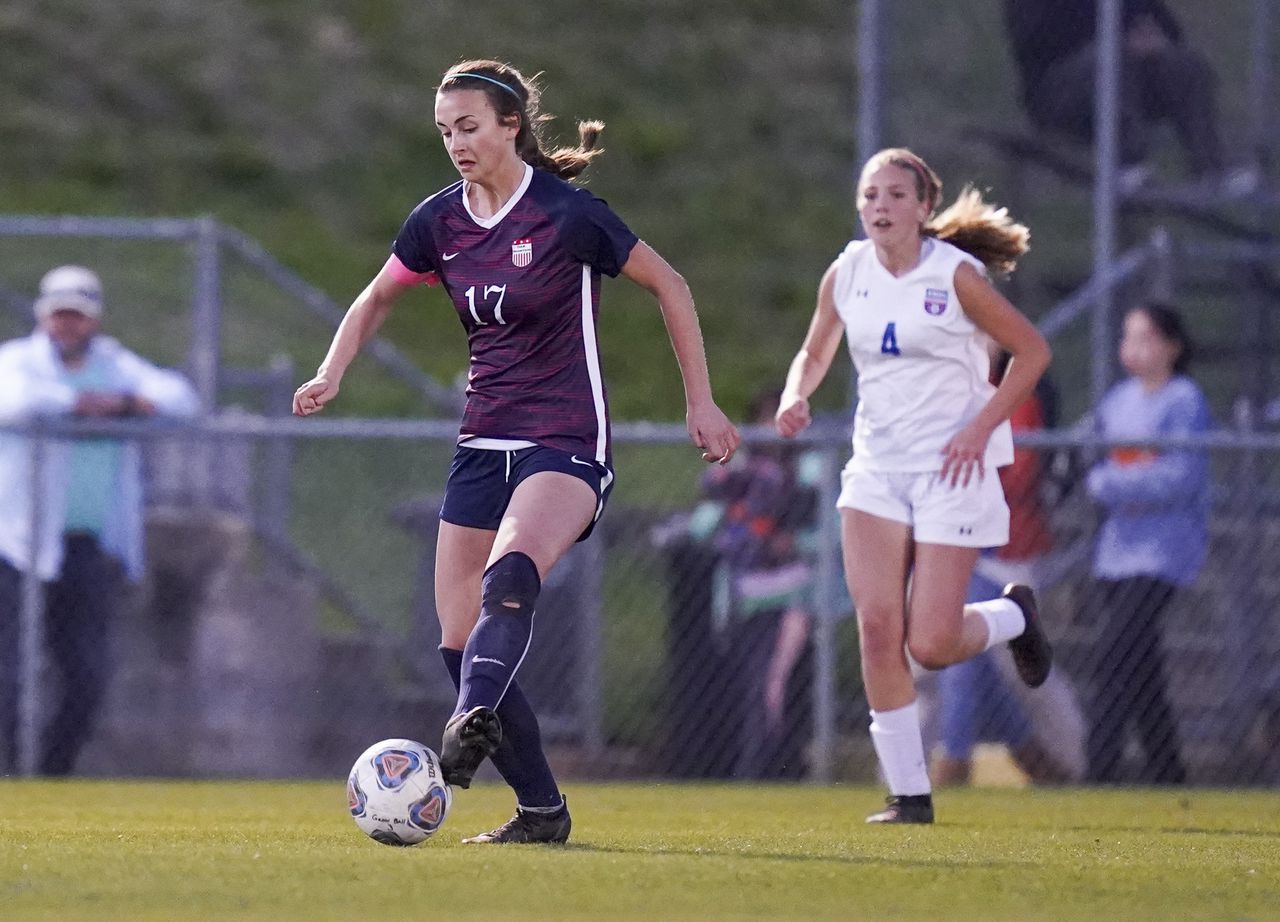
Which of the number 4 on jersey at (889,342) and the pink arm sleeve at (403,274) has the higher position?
the pink arm sleeve at (403,274)

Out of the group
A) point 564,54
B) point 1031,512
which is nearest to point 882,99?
point 1031,512

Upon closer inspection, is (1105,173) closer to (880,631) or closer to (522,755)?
(880,631)

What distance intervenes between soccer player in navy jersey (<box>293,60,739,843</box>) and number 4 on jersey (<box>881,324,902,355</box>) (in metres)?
1.39

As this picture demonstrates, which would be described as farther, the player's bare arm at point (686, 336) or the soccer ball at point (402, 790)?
the player's bare arm at point (686, 336)

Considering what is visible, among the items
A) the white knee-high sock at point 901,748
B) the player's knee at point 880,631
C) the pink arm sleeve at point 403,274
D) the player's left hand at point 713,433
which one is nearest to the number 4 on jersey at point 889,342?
the player's knee at point 880,631

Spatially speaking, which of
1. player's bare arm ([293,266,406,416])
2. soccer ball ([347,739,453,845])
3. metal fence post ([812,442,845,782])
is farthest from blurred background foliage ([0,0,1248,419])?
soccer ball ([347,739,453,845])

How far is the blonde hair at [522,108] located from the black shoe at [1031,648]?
7.93 feet

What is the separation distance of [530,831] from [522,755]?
0.23 m

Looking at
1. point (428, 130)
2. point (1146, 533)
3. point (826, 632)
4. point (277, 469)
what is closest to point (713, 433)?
point (826, 632)

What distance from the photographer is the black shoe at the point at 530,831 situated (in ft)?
20.5

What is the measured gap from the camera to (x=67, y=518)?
10.4 meters

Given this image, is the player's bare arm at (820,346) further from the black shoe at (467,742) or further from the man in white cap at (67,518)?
the man in white cap at (67,518)

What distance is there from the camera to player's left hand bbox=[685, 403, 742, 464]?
6.13 metres

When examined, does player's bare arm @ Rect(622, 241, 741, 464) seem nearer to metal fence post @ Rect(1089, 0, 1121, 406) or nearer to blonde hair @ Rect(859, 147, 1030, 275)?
blonde hair @ Rect(859, 147, 1030, 275)
